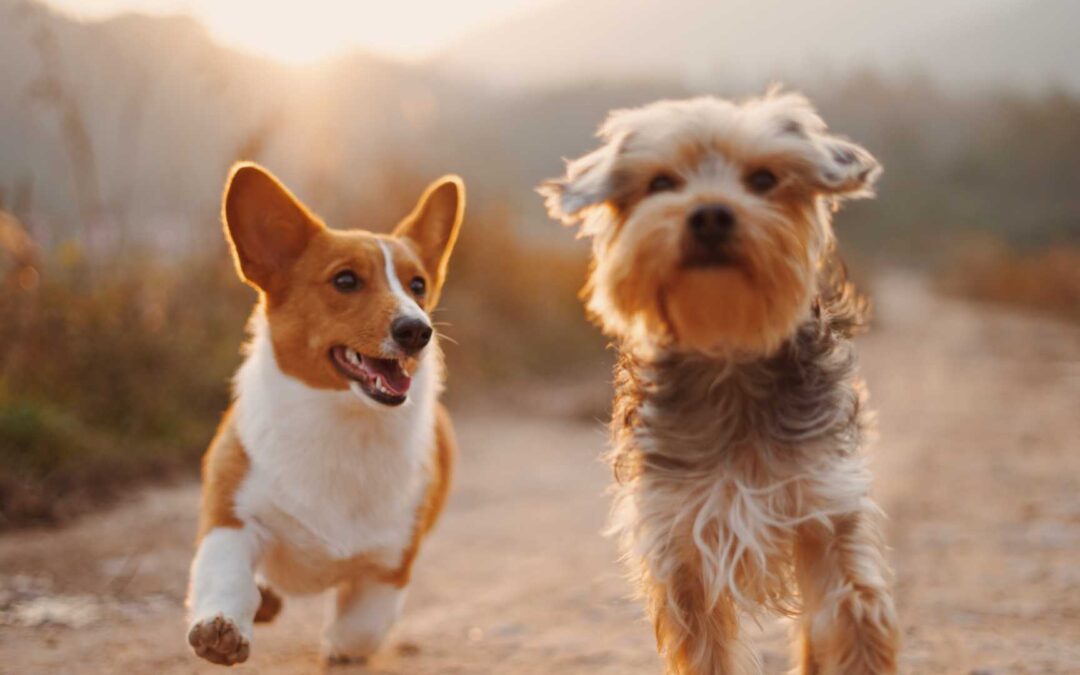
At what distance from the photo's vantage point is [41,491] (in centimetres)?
709

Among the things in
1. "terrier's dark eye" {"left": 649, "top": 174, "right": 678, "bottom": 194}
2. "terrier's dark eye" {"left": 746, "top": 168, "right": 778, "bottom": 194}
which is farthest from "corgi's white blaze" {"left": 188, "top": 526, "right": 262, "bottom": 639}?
"terrier's dark eye" {"left": 746, "top": 168, "right": 778, "bottom": 194}

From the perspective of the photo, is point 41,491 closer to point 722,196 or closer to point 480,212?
point 722,196

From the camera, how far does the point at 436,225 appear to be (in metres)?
5.29

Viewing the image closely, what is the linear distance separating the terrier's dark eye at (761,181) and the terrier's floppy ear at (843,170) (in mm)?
125

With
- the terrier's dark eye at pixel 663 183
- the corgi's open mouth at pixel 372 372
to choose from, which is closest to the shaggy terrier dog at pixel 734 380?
the terrier's dark eye at pixel 663 183

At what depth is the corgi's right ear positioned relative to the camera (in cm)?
459

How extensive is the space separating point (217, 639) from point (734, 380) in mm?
1953

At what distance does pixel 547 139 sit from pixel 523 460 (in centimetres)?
6768

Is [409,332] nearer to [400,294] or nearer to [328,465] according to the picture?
[400,294]

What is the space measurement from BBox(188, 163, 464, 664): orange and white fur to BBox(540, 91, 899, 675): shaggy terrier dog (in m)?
1.11

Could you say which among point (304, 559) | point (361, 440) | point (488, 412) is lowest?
point (488, 412)

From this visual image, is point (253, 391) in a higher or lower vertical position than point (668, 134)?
lower

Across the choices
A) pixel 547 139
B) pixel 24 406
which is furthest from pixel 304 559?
pixel 547 139

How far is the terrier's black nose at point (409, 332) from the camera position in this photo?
4273 mm
